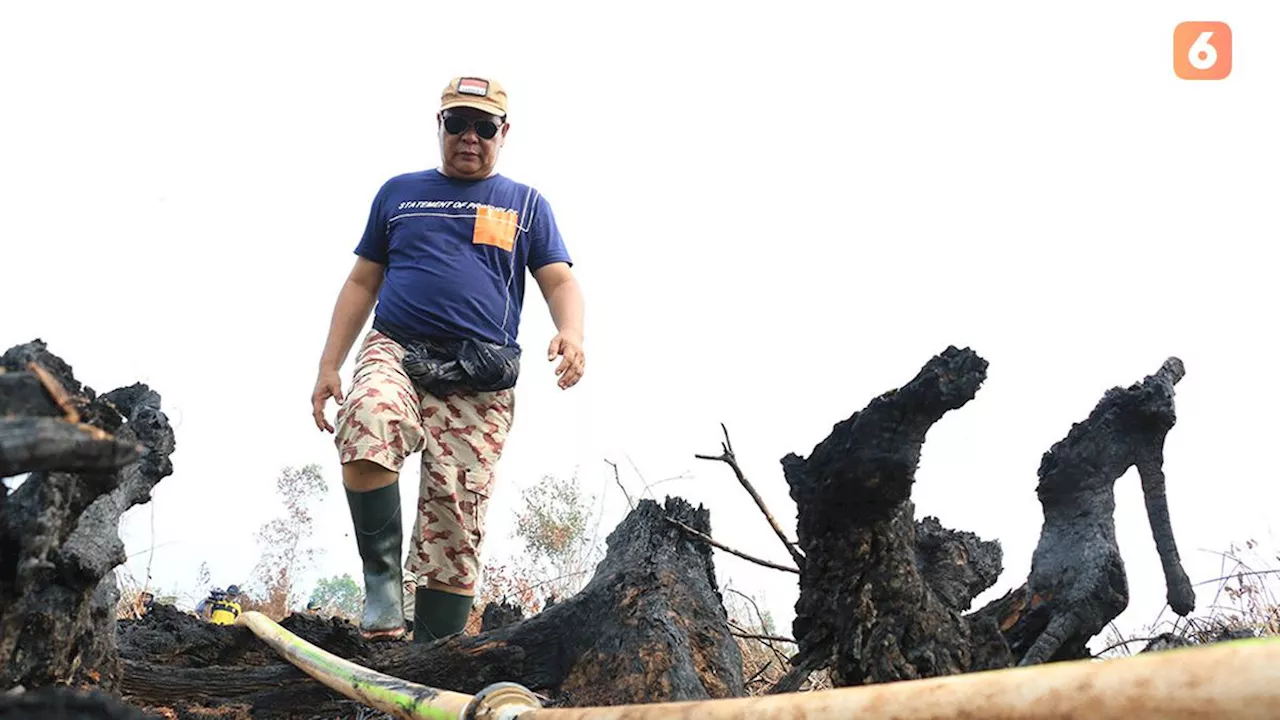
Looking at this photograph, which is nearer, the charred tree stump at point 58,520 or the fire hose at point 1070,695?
the fire hose at point 1070,695

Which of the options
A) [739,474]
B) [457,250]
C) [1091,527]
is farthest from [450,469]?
[1091,527]

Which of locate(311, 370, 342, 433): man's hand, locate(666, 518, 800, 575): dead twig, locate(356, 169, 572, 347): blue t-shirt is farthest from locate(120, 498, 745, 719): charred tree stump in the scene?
locate(356, 169, 572, 347): blue t-shirt

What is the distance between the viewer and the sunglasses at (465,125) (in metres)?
4.56

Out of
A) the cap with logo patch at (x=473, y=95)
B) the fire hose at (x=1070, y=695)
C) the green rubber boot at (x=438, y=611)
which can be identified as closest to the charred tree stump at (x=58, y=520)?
the fire hose at (x=1070, y=695)

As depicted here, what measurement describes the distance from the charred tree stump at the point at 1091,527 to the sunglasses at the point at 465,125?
2984 millimetres

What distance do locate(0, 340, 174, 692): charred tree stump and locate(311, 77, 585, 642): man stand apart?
1202 mm

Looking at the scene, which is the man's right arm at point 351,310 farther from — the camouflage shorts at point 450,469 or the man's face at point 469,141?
the man's face at point 469,141

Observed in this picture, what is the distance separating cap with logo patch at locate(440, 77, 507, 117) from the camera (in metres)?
4.49

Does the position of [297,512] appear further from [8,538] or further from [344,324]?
[8,538]

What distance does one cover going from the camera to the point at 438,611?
14.0 ft

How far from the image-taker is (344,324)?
15.6 ft

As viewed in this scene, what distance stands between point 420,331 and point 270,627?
145 cm

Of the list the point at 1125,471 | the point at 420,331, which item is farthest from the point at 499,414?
the point at 1125,471

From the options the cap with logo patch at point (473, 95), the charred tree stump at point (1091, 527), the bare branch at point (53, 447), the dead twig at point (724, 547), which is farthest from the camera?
the cap with logo patch at point (473, 95)
